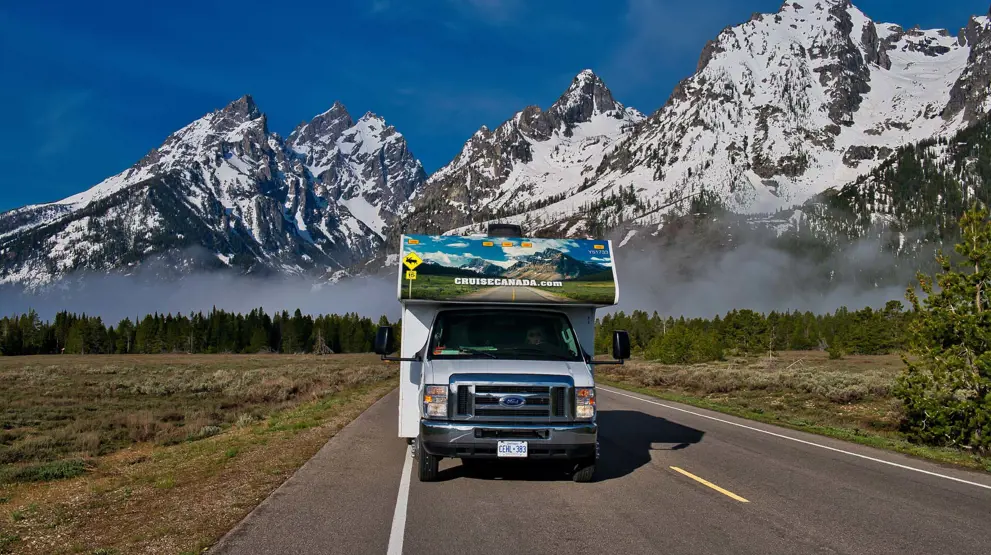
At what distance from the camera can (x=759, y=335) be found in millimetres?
93188

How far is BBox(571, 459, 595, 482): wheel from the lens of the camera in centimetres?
934

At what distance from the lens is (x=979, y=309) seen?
13.6 metres

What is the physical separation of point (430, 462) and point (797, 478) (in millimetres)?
5426

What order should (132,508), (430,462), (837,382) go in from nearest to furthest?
(132,508)
(430,462)
(837,382)

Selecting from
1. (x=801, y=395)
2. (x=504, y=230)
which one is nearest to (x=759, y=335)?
(x=801, y=395)

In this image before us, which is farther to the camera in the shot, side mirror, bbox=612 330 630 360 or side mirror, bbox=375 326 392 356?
side mirror, bbox=612 330 630 360

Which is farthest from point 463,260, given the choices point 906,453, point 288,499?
point 906,453

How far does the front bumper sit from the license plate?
0.20 feet

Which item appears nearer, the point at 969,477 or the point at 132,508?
the point at 132,508

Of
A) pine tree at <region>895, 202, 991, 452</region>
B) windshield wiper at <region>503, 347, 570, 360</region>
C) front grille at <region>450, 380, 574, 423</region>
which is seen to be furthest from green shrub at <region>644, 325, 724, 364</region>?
front grille at <region>450, 380, 574, 423</region>

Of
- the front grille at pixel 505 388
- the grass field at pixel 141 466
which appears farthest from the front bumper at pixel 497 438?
the grass field at pixel 141 466

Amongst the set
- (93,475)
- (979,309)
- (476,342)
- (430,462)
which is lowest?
(93,475)

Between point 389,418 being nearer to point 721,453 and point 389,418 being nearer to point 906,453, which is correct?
point 721,453

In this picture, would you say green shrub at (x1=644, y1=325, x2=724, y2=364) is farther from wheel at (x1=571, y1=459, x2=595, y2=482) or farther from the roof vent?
wheel at (x1=571, y1=459, x2=595, y2=482)
